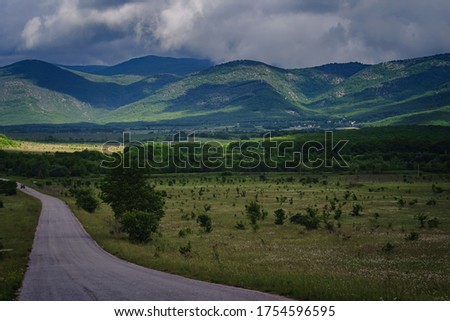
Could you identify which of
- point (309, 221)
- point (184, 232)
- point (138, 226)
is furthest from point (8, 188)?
point (309, 221)

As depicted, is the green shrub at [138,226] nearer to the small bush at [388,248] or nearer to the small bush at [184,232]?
the small bush at [184,232]

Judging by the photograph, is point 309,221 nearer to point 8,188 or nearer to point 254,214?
point 254,214

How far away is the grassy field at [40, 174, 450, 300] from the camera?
1091 inches

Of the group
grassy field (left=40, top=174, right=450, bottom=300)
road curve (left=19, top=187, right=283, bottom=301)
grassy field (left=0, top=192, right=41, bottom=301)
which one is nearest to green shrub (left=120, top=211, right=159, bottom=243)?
grassy field (left=40, top=174, right=450, bottom=300)

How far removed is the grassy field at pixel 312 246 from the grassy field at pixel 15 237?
655cm

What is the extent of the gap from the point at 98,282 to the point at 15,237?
30455mm

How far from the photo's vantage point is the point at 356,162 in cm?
19100

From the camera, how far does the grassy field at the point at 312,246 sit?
27719 millimetres

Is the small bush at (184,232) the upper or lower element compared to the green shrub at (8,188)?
lower

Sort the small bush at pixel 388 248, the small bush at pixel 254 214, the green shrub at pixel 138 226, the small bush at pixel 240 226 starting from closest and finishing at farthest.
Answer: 1. the small bush at pixel 388 248
2. the green shrub at pixel 138 226
3. the small bush at pixel 240 226
4. the small bush at pixel 254 214

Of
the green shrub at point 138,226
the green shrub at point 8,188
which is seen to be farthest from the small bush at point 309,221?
the green shrub at point 8,188

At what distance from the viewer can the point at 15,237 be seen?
57.1 m
